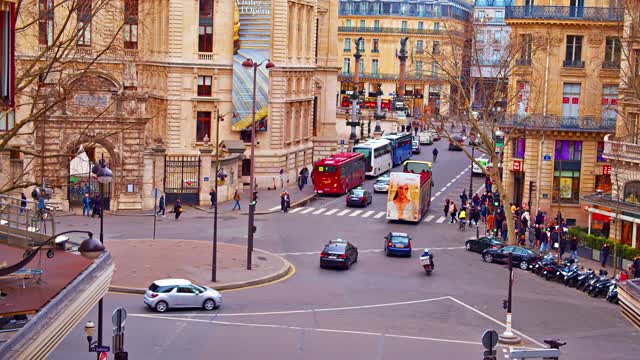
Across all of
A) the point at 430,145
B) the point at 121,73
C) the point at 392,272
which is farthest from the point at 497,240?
the point at 430,145

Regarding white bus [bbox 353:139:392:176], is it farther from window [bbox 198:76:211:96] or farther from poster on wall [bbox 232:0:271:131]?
window [bbox 198:76:211:96]

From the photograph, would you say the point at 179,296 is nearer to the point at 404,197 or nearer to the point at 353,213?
the point at 404,197

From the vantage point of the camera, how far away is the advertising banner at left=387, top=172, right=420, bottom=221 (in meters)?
57.9

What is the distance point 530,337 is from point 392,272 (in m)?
11.3

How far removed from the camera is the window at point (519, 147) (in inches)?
2554

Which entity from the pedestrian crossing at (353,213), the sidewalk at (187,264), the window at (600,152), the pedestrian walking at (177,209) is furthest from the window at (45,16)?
the window at (600,152)

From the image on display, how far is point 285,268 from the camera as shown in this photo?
144 feet

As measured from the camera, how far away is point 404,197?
58.3m

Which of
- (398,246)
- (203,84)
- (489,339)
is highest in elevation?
(203,84)

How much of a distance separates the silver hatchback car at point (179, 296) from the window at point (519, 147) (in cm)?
3307

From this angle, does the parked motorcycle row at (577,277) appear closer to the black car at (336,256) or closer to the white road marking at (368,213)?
the black car at (336,256)

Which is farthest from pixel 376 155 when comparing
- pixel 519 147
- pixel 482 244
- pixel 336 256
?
pixel 336 256

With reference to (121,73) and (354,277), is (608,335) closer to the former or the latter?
(354,277)

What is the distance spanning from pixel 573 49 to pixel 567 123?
448 centimetres
